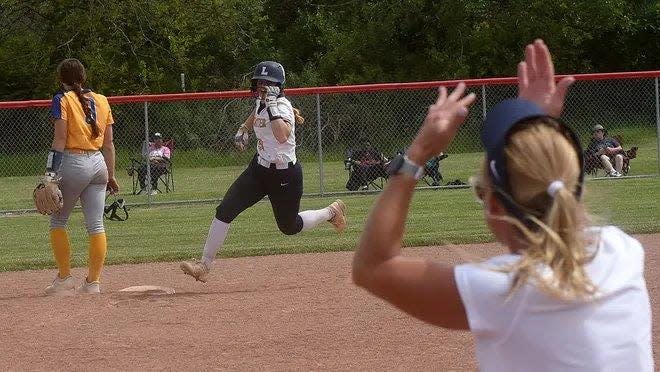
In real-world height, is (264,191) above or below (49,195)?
below

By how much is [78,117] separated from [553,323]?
7.14 m

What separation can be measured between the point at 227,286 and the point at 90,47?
2874 centimetres

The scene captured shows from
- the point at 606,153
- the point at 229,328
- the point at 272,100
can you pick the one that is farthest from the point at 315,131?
the point at 229,328

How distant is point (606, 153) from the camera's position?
810 inches

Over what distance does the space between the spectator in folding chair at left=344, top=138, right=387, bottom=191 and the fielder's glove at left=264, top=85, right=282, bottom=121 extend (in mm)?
10735

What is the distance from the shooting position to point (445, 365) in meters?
6.41

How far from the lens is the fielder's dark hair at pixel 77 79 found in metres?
8.89

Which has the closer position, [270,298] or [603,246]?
[603,246]

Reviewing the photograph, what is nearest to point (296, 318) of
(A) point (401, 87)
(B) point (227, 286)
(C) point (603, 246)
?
(B) point (227, 286)

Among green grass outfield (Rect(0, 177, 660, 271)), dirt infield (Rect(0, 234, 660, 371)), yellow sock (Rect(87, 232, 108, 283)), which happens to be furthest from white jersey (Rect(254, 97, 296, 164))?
green grass outfield (Rect(0, 177, 660, 271))

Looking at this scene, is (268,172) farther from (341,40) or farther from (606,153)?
(341,40)

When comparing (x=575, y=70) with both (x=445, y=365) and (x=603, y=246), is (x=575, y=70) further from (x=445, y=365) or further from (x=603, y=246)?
(x=603, y=246)

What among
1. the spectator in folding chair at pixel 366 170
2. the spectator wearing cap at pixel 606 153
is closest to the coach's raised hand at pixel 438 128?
the spectator in folding chair at pixel 366 170

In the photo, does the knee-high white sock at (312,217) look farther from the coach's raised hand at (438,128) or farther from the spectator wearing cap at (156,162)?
the spectator wearing cap at (156,162)
